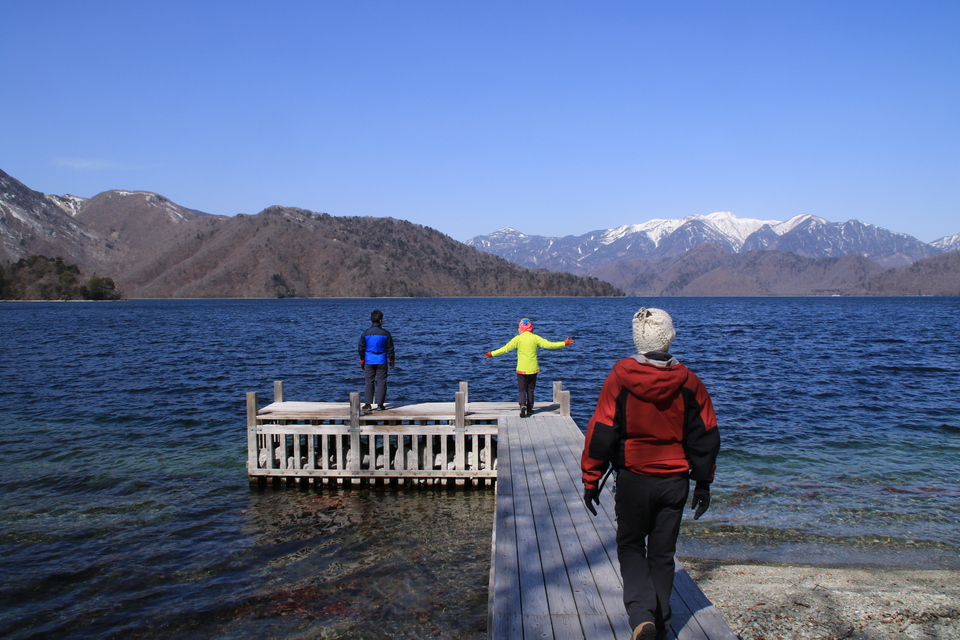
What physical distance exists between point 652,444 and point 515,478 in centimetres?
484

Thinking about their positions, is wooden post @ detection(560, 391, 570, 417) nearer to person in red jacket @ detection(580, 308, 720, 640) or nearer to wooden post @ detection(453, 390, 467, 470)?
wooden post @ detection(453, 390, 467, 470)

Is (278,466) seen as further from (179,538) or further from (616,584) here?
(616,584)

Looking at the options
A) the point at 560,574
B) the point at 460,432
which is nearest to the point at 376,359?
the point at 460,432

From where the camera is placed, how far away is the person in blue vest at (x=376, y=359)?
1329 centimetres

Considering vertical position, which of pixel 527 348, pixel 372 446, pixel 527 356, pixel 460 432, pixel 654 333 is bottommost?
pixel 372 446

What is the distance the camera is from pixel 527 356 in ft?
42.3

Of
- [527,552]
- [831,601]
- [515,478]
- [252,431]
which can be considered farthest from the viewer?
[252,431]

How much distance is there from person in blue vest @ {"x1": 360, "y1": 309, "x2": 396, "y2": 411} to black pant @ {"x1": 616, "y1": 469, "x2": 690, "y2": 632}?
9.09 metres

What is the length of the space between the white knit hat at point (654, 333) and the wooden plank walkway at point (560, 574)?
2216 millimetres

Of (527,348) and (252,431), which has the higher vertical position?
(527,348)

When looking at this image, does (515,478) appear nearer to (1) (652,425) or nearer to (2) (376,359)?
(1) (652,425)

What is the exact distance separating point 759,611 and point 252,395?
31.7 feet

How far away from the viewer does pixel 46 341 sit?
165 ft

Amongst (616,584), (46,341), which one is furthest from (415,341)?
(616,584)
